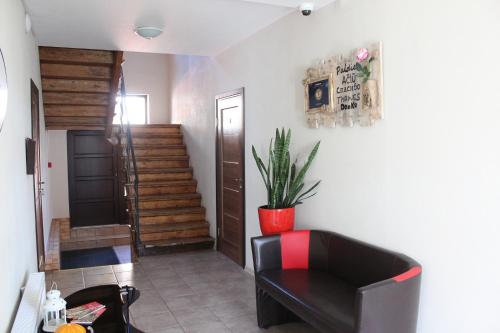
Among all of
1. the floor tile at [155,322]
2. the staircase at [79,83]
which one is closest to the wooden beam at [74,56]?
the staircase at [79,83]

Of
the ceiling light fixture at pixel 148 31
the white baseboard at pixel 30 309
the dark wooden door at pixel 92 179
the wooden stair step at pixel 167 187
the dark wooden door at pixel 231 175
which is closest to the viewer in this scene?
the white baseboard at pixel 30 309

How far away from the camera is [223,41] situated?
16.0ft

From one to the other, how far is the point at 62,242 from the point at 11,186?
19.2 ft

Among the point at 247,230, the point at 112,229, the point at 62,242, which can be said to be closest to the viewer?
the point at 247,230

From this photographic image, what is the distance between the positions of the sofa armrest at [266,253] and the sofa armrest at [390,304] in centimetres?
116

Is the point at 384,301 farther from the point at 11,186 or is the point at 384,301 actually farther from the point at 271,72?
the point at 271,72

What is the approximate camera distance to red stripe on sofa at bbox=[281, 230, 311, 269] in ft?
10.9

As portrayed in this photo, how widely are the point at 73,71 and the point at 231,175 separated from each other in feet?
7.79

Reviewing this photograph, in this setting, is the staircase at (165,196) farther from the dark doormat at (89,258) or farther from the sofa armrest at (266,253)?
the sofa armrest at (266,253)

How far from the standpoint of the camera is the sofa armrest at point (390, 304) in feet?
7.18

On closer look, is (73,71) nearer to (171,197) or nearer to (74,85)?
(74,85)

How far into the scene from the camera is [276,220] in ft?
11.5

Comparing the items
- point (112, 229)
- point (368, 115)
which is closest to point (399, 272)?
point (368, 115)

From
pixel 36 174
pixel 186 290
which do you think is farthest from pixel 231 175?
pixel 36 174
